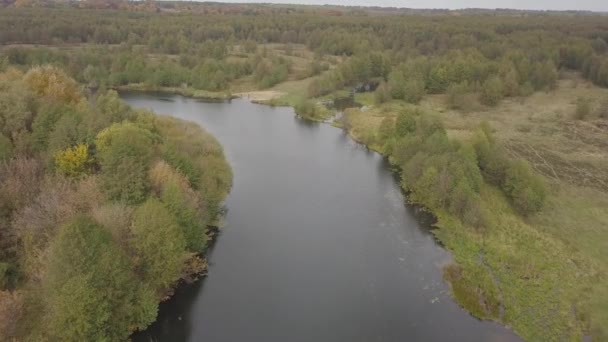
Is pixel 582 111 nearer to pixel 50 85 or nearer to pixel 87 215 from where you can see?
pixel 50 85

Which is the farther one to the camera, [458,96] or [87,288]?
[458,96]

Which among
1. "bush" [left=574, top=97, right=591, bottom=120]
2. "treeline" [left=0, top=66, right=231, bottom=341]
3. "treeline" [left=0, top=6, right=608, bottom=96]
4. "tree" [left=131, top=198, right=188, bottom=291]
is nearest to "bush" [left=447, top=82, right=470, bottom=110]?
"treeline" [left=0, top=6, right=608, bottom=96]

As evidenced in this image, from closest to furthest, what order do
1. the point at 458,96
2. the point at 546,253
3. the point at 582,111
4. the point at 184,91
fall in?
the point at 546,253 → the point at 582,111 → the point at 458,96 → the point at 184,91

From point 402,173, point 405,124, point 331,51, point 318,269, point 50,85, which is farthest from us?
point 331,51

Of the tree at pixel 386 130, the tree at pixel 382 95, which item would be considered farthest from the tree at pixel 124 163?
the tree at pixel 382 95

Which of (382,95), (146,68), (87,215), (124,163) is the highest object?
(124,163)

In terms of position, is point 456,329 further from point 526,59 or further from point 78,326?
point 526,59

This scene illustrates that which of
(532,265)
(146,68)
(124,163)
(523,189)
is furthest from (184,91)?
(532,265)

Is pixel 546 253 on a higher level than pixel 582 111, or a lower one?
lower
